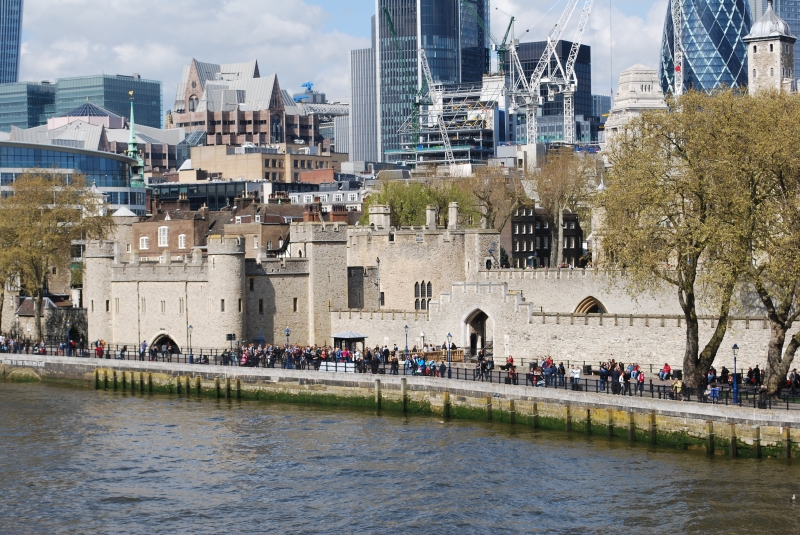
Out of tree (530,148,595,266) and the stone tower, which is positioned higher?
the stone tower

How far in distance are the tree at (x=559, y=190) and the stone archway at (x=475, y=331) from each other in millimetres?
30555

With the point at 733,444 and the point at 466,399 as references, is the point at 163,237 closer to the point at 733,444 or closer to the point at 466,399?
the point at 466,399

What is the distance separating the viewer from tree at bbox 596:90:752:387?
179ft

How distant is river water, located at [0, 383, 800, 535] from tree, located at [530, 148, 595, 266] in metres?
47.6

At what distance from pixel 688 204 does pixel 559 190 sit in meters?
51.0

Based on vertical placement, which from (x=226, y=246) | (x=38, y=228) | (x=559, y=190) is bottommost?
(x=226, y=246)

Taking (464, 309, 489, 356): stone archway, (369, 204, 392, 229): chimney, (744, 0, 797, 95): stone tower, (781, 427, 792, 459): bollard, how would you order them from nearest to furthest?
1. (781, 427, 792, 459): bollard
2. (464, 309, 489, 356): stone archway
3. (369, 204, 392, 229): chimney
4. (744, 0, 797, 95): stone tower

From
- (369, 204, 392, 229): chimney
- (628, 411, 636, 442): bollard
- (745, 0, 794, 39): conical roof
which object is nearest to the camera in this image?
(628, 411, 636, 442): bollard

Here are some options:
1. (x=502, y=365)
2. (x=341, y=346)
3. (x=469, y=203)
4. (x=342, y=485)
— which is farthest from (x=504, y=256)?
(x=342, y=485)

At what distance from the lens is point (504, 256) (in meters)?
104

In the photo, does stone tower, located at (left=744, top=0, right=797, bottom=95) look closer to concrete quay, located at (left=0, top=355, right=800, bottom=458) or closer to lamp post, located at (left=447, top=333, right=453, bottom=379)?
lamp post, located at (left=447, top=333, right=453, bottom=379)

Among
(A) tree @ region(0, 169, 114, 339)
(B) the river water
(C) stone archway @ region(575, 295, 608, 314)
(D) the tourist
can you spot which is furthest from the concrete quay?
(C) stone archway @ region(575, 295, 608, 314)

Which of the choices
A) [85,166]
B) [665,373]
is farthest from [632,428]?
[85,166]

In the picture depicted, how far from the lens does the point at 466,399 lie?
59.5m
